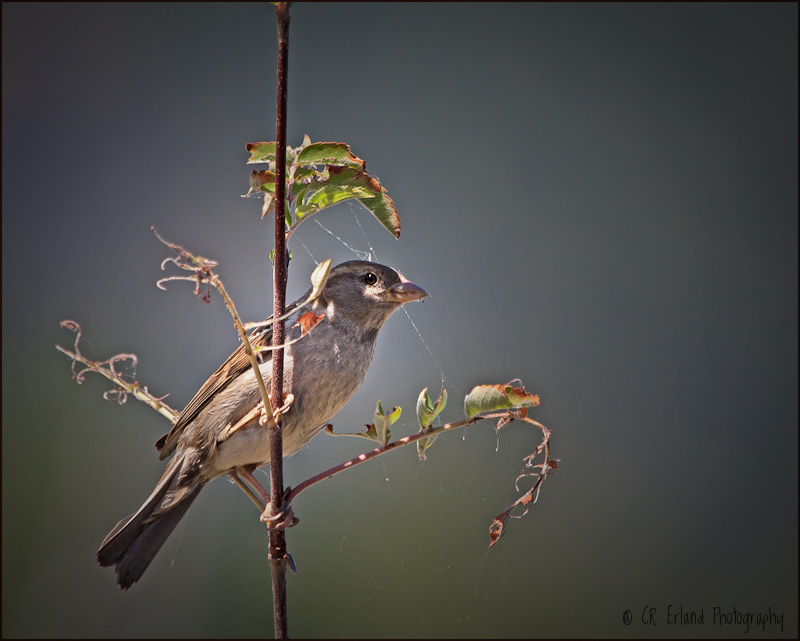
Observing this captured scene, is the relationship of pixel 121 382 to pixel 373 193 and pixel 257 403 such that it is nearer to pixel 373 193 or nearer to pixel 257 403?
pixel 257 403

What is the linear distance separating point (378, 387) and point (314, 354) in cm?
26

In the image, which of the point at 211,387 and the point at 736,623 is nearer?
the point at 211,387

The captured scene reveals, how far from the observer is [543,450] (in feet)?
3.42

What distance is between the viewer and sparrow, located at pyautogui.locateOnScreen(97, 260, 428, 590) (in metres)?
1.60

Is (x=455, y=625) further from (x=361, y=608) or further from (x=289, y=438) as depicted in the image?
(x=289, y=438)

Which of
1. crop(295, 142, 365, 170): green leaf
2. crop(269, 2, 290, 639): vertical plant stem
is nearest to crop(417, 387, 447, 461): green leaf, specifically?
crop(269, 2, 290, 639): vertical plant stem

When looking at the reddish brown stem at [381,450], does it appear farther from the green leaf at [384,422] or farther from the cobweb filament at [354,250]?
the cobweb filament at [354,250]

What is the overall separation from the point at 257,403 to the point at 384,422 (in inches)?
27.5

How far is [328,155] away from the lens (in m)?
0.96

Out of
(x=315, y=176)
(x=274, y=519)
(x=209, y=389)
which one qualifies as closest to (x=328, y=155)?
(x=315, y=176)

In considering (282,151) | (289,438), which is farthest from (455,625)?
(282,151)

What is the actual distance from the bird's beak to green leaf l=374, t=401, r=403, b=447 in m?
0.67

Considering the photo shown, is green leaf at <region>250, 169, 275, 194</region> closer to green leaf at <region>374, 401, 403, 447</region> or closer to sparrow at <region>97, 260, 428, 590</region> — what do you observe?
green leaf at <region>374, 401, 403, 447</region>

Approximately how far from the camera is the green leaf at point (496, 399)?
97 cm
